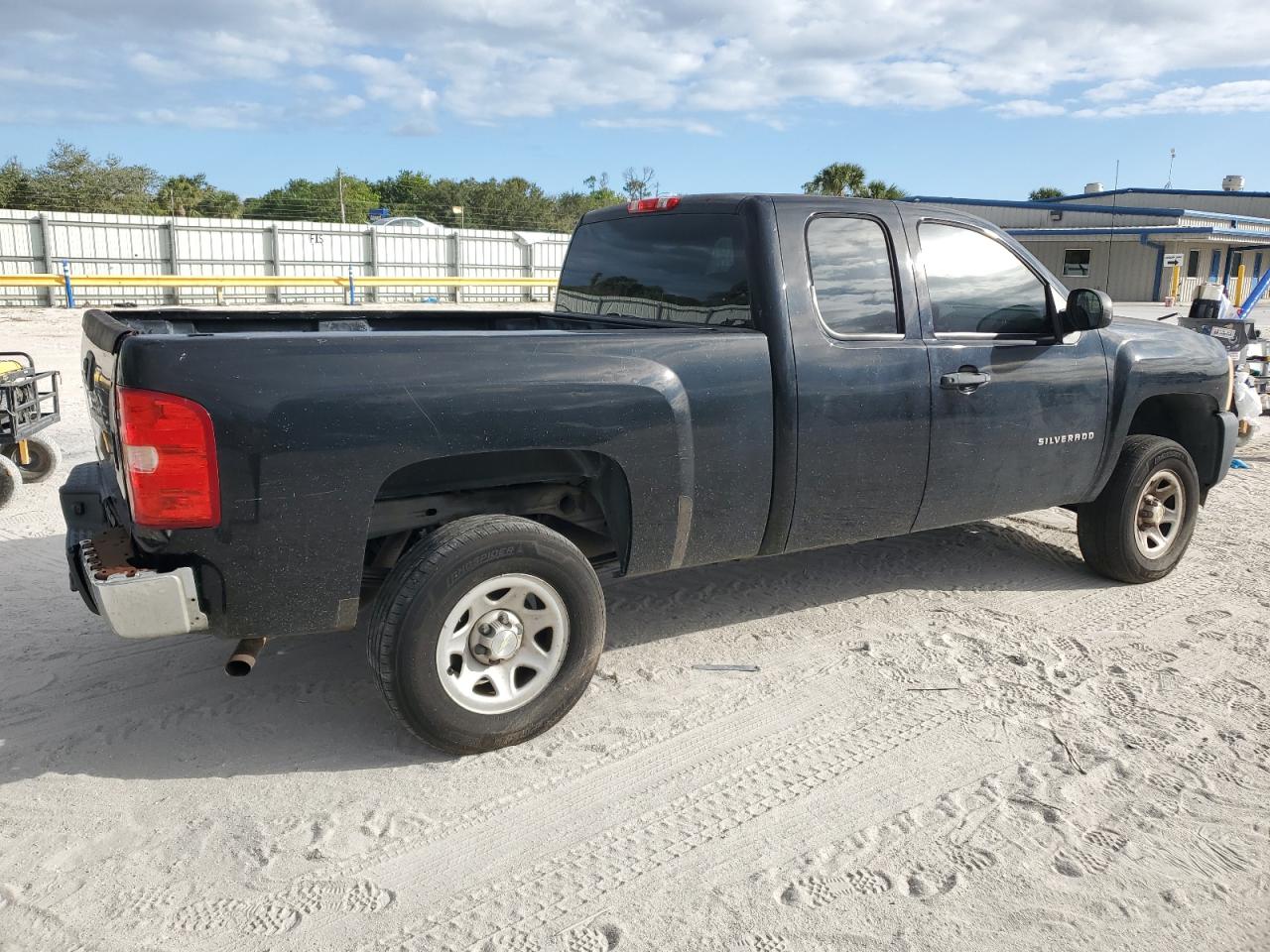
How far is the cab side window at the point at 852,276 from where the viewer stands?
418 cm

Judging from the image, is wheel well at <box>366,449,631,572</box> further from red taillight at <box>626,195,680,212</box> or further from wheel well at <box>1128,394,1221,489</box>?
wheel well at <box>1128,394,1221,489</box>

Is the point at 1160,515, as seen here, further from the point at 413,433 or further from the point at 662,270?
the point at 413,433

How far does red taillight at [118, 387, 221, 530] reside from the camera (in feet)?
9.49

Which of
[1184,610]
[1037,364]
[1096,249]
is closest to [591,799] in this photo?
[1037,364]

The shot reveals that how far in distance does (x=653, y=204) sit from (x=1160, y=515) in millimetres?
3197

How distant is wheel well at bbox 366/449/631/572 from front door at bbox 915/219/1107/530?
59.9 inches

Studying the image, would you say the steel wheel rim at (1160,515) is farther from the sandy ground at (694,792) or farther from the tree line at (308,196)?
the tree line at (308,196)

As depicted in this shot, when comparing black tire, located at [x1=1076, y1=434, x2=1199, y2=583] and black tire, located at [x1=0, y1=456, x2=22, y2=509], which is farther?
black tire, located at [x1=0, y1=456, x2=22, y2=509]

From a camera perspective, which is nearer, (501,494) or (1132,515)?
(501,494)

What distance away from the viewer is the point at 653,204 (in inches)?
181

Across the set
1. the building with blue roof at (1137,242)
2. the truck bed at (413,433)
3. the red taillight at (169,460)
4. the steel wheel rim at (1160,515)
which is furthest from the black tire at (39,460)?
the building with blue roof at (1137,242)

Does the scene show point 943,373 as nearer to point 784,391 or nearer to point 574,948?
point 784,391

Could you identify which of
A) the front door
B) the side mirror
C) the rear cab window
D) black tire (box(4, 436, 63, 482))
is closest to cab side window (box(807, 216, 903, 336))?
the front door

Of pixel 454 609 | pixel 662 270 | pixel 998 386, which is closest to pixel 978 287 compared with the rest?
pixel 998 386
